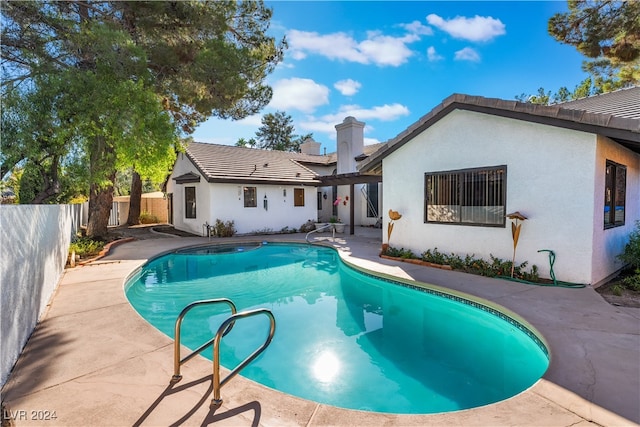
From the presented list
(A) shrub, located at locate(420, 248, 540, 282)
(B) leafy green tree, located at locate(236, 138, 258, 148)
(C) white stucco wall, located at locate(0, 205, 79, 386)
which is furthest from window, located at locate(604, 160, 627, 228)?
(B) leafy green tree, located at locate(236, 138, 258, 148)

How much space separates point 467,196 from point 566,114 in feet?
9.91

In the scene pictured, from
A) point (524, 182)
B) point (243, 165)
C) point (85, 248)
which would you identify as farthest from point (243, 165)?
point (524, 182)

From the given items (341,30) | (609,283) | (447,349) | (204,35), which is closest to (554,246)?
(609,283)

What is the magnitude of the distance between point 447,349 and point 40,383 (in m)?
5.51

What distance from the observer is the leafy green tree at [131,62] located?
9469 millimetres

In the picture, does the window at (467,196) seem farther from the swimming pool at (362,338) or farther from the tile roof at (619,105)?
the swimming pool at (362,338)

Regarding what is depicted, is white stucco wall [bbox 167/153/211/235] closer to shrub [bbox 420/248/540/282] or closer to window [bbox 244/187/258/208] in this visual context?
window [bbox 244/187/258/208]

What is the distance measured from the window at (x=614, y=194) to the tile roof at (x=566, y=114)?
660 millimetres

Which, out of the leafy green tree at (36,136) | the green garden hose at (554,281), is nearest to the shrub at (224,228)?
the leafy green tree at (36,136)

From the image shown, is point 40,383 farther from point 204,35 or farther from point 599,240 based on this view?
point 204,35

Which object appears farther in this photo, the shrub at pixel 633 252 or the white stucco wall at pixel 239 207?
the white stucco wall at pixel 239 207

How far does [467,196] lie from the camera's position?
362 inches

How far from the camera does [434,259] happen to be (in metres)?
9.69

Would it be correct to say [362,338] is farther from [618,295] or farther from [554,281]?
[618,295]
